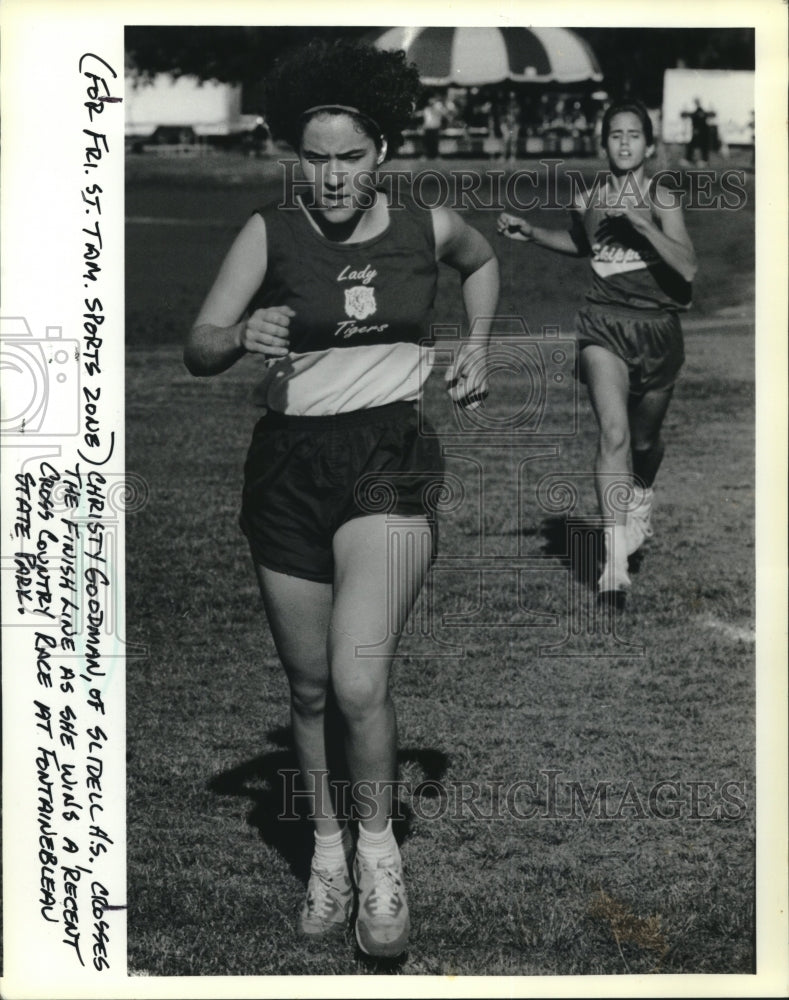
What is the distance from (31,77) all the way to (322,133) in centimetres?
75

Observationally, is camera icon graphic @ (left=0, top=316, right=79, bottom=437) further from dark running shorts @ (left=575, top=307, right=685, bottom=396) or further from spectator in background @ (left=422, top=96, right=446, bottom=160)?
dark running shorts @ (left=575, top=307, right=685, bottom=396)

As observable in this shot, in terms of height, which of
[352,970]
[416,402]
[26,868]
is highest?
[416,402]

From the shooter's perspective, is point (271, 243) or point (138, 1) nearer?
point (271, 243)

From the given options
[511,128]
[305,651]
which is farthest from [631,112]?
[305,651]

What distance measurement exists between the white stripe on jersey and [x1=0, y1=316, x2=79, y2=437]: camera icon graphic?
1.89 ft

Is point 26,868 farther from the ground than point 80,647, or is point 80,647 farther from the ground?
point 80,647

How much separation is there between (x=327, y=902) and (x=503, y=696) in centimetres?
69

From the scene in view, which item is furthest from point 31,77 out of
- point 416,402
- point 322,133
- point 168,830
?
point 168,830

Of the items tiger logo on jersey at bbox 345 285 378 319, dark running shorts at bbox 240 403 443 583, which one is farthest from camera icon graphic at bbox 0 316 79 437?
tiger logo on jersey at bbox 345 285 378 319

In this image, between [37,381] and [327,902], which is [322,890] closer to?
[327,902]

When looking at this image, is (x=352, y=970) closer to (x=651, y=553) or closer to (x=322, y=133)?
(x=651, y=553)

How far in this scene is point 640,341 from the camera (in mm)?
3953

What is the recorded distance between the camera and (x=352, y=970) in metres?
3.76

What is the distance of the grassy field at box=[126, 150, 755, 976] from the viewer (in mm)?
3801
